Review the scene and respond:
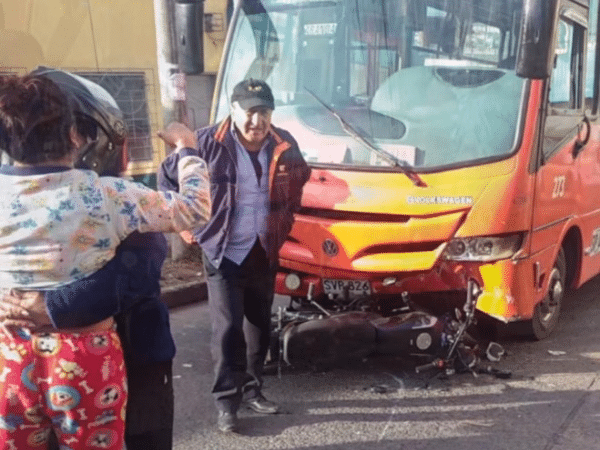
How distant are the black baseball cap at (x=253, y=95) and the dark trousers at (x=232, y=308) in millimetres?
687

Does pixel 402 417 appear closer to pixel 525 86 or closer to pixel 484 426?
pixel 484 426

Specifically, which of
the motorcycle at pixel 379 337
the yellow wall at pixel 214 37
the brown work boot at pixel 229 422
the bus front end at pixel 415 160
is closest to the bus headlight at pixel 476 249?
the bus front end at pixel 415 160

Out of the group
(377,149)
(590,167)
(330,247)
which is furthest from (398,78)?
(590,167)

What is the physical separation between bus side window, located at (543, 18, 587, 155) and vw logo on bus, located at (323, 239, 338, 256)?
1.47 metres

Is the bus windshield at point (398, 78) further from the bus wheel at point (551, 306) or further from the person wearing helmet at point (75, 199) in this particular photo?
the person wearing helmet at point (75, 199)

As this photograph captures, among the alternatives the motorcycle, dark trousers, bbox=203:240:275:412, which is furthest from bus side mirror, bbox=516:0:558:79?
dark trousers, bbox=203:240:275:412

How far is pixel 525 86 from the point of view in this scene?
5000 millimetres

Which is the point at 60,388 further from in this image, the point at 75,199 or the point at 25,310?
the point at 75,199

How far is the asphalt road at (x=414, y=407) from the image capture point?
13.3 feet

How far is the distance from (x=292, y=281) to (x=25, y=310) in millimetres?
3150

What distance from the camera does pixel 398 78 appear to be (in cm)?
525

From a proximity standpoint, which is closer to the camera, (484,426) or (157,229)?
(157,229)

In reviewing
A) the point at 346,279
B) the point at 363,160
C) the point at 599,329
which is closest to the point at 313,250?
the point at 346,279

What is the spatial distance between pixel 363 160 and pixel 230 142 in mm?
1196
